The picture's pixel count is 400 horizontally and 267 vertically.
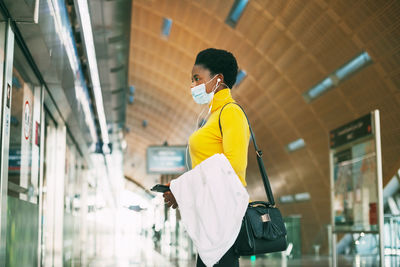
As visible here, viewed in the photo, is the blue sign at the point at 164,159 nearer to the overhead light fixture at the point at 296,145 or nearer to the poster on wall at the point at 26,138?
the overhead light fixture at the point at 296,145

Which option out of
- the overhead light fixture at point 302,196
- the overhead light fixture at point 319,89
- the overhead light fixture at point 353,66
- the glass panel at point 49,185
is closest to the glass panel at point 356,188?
the glass panel at point 49,185

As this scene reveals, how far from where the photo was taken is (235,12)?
667 inches

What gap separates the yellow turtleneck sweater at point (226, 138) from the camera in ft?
8.21

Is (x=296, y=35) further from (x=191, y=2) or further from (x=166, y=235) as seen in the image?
(x=166, y=235)

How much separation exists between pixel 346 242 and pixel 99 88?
440 inches

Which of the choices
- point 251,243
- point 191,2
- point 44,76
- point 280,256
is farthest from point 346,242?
point 251,243

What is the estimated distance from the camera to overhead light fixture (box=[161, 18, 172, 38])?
20.3 metres

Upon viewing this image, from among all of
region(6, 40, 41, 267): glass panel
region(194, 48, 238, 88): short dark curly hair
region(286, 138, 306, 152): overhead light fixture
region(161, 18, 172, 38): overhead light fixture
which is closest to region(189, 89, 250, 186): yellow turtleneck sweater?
region(194, 48, 238, 88): short dark curly hair

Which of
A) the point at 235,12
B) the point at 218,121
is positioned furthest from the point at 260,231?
the point at 235,12

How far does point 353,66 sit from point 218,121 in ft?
41.6

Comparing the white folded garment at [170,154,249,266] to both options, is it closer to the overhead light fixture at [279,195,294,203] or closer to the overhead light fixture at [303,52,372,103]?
the overhead light fixture at [303,52,372,103]

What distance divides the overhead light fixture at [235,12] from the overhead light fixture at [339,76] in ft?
10.1

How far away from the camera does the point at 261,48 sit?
17359 mm

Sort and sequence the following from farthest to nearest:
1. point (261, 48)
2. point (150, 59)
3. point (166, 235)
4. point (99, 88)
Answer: point (150, 59), point (166, 235), point (261, 48), point (99, 88)
